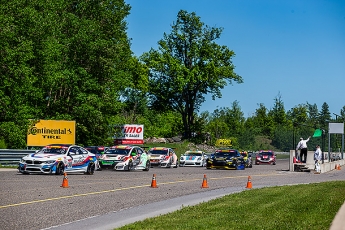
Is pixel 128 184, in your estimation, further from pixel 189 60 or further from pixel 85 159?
pixel 189 60

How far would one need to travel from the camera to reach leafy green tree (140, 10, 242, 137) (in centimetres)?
8744

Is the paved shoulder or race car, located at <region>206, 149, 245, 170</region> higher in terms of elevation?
race car, located at <region>206, 149, 245, 170</region>

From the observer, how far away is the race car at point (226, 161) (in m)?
45.3

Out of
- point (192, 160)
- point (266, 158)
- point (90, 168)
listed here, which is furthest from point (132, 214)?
point (266, 158)

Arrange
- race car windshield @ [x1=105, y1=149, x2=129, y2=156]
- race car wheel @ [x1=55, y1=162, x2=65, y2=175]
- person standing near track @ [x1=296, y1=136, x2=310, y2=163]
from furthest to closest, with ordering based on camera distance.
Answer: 1. person standing near track @ [x1=296, y1=136, x2=310, y2=163]
2. race car windshield @ [x1=105, y1=149, x2=129, y2=156]
3. race car wheel @ [x1=55, y1=162, x2=65, y2=175]

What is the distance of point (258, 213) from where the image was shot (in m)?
15.0

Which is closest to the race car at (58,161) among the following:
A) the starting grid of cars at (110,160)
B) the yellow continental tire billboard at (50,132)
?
the starting grid of cars at (110,160)

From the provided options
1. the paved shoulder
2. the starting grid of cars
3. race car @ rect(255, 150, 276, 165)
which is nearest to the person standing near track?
the starting grid of cars

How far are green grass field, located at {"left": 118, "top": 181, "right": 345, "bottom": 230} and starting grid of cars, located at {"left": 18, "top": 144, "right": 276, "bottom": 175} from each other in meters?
12.3

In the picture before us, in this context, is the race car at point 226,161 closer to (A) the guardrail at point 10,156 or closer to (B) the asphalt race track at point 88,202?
(A) the guardrail at point 10,156

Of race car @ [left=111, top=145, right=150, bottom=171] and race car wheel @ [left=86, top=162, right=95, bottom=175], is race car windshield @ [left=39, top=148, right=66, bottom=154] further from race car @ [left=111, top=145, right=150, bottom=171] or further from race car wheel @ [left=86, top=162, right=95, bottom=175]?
race car @ [left=111, top=145, right=150, bottom=171]

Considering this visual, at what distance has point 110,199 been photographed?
1922 centimetres

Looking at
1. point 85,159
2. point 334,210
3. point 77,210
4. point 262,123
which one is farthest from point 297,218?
point 262,123

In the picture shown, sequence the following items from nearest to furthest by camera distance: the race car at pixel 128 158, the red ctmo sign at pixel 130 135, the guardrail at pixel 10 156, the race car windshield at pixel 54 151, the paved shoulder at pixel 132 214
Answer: the paved shoulder at pixel 132 214
the race car windshield at pixel 54 151
the race car at pixel 128 158
the guardrail at pixel 10 156
the red ctmo sign at pixel 130 135
